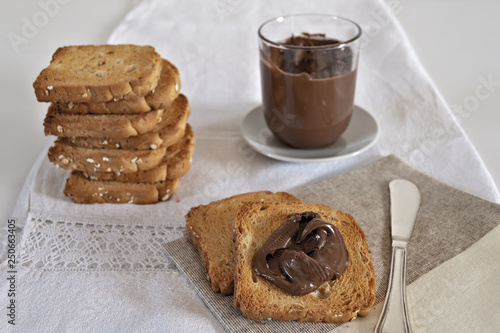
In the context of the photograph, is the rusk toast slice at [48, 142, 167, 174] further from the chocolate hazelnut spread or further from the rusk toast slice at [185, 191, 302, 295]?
the chocolate hazelnut spread

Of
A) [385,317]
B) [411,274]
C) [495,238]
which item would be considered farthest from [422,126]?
[385,317]

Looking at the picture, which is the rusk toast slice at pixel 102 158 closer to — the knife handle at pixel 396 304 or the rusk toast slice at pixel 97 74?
the rusk toast slice at pixel 97 74

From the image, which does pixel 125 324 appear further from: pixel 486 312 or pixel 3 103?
pixel 3 103

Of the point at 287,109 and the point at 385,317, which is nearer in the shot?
the point at 385,317

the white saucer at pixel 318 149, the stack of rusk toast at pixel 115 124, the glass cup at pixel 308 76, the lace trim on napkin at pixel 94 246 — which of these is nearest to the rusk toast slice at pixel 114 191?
the stack of rusk toast at pixel 115 124

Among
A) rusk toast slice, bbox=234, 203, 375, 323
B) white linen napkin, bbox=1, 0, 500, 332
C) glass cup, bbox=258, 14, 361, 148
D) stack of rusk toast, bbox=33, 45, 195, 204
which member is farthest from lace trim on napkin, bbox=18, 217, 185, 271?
glass cup, bbox=258, 14, 361, 148

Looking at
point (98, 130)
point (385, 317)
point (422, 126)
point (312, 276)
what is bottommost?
point (422, 126)
